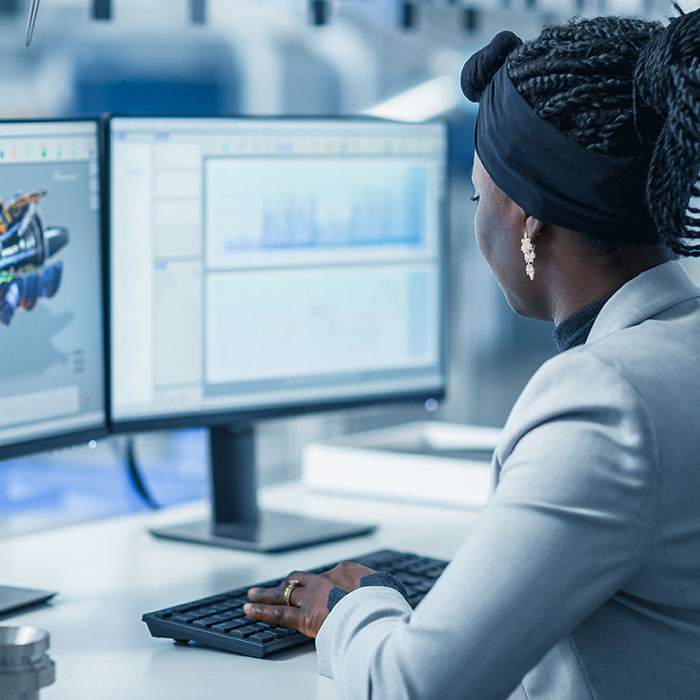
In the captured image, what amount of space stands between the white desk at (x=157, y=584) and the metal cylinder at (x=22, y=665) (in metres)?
0.17

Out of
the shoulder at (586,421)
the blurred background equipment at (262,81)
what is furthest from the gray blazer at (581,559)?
the blurred background equipment at (262,81)

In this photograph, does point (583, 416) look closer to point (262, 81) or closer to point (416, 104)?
point (416, 104)

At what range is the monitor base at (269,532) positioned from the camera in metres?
1.42

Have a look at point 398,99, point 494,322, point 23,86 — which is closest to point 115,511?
point 398,99

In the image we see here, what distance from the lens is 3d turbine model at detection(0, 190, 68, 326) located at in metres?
1.21

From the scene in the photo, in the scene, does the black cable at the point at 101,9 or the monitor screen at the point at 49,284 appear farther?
the black cable at the point at 101,9

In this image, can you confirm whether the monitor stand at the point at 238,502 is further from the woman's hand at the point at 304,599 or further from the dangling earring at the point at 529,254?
the dangling earring at the point at 529,254

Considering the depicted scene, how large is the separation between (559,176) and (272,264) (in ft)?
2.07

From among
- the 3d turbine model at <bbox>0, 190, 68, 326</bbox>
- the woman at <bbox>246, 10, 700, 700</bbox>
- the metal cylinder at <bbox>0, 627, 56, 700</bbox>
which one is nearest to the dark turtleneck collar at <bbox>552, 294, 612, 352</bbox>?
the woman at <bbox>246, 10, 700, 700</bbox>

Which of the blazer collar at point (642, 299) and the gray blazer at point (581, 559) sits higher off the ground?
the blazer collar at point (642, 299)

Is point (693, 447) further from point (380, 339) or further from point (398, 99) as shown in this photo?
point (398, 99)

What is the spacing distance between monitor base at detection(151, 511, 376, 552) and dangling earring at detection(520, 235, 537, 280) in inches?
22.8

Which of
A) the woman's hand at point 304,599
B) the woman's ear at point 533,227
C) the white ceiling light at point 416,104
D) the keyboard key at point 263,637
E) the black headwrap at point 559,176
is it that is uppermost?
the white ceiling light at point 416,104

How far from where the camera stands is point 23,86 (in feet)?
9.80
